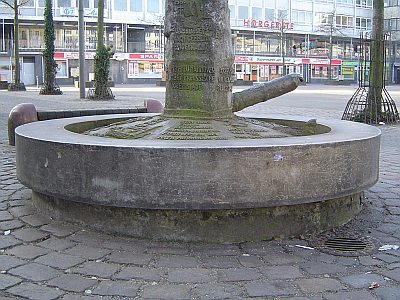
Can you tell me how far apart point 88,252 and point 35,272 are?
48 centimetres

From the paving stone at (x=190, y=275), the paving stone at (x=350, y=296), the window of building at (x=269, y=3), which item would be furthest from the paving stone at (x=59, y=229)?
the window of building at (x=269, y=3)

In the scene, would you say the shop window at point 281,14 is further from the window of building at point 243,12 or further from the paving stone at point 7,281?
the paving stone at point 7,281

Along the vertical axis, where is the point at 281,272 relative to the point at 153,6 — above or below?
below

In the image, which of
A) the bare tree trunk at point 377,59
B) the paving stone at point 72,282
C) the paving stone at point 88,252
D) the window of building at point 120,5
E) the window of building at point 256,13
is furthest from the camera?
the window of building at point 256,13

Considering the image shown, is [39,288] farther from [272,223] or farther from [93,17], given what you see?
[93,17]

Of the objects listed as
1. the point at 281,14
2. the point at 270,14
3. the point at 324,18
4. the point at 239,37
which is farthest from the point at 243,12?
the point at 324,18

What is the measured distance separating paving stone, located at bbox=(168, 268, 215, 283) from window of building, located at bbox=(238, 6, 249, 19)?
61566 millimetres

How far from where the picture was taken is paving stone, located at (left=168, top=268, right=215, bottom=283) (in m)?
3.62

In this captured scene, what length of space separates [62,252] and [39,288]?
657mm

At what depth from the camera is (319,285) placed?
11.7 ft

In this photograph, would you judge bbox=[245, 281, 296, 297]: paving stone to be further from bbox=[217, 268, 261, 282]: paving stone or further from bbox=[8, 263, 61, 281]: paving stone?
bbox=[8, 263, 61, 281]: paving stone

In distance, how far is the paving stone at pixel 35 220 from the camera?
4829 mm

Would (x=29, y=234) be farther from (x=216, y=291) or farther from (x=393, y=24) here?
(x=393, y=24)

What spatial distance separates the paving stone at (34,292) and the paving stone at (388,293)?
6.40 feet
